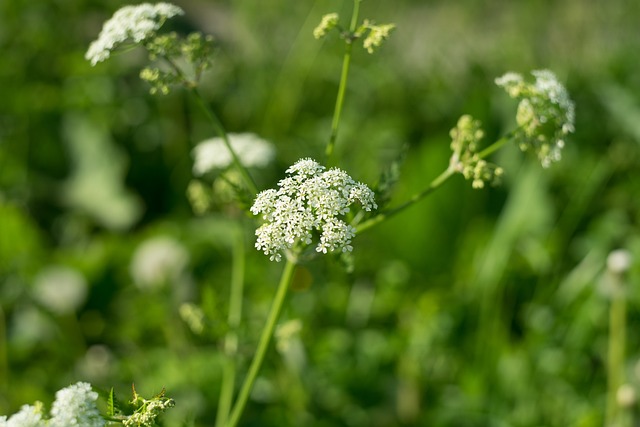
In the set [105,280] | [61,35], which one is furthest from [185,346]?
[61,35]

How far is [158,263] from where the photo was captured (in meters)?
3.07

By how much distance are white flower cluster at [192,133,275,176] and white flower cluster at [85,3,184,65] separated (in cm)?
56

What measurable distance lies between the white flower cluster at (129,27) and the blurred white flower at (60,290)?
5.45ft

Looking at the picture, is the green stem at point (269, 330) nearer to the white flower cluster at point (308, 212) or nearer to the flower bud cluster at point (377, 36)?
the white flower cluster at point (308, 212)

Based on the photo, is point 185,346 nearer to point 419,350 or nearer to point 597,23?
point 419,350

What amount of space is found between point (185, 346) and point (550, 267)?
144 cm

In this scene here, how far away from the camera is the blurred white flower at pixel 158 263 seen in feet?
10.0

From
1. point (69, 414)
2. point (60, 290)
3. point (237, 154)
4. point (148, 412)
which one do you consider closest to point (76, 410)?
point (69, 414)

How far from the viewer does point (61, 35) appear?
14.6ft

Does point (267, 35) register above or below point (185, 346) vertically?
above

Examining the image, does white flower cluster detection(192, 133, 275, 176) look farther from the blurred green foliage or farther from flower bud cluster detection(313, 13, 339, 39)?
flower bud cluster detection(313, 13, 339, 39)

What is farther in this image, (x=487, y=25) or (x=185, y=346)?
(x=487, y=25)

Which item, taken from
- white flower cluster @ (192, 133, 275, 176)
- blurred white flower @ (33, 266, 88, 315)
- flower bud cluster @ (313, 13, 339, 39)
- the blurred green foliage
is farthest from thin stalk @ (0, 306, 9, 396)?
flower bud cluster @ (313, 13, 339, 39)

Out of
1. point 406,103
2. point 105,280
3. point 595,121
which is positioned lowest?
point 105,280
